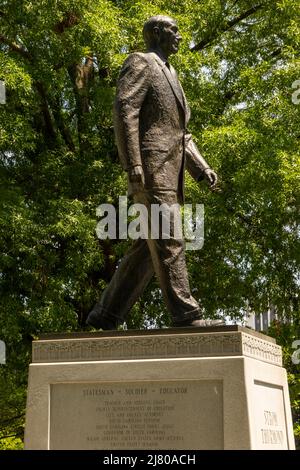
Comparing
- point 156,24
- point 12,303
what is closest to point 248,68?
point 12,303

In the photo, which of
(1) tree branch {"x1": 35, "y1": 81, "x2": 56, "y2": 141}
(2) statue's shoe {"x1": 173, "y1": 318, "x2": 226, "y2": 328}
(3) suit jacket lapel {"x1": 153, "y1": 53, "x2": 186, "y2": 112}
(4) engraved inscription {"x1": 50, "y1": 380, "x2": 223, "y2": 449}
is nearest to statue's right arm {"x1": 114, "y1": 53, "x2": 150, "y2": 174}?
(3) suit jacket lapel {"x1": 153, "y1": 53, "x2": 186, "y2": 112}

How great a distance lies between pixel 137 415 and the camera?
7.86 meters

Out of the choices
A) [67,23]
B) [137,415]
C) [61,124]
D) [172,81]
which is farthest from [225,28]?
[137,415]

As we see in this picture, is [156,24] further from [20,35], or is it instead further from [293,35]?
[293,35]

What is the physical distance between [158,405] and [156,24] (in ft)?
12.4

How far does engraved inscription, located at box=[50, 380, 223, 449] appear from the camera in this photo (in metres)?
7.66

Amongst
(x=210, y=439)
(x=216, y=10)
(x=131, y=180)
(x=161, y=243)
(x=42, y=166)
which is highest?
(x=216, y=10)

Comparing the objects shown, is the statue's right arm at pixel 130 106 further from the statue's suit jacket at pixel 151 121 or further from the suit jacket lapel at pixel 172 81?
the suit jacket lapel at pixel 172 81

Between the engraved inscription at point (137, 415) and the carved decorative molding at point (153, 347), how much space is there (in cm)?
25

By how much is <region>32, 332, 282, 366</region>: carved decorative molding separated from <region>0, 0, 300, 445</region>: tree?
6.74 m

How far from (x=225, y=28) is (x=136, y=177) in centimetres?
1141

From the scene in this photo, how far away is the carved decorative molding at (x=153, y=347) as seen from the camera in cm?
777

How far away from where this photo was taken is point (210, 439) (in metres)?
7.61

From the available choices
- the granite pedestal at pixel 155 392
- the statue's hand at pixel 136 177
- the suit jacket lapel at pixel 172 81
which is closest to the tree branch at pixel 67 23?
the suit jacket lapel at pixel 172 81
